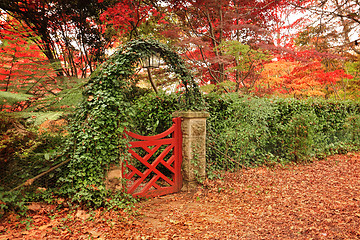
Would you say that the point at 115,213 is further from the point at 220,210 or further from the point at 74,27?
the point at 74,27

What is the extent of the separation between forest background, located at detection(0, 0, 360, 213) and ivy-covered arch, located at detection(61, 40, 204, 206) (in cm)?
22

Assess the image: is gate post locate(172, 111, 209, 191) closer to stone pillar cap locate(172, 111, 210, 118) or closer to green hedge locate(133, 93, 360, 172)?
stone pillar cap locate(172, 111, 210, 118)

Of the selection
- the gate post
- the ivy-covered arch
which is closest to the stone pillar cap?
the gate post

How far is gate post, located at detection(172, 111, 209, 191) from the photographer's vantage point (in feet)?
14.7

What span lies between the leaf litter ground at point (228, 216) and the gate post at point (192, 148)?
0.80ft

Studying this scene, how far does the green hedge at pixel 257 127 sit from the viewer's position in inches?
195

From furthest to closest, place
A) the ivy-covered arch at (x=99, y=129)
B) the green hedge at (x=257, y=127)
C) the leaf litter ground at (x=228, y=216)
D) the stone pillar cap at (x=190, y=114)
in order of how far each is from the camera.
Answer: the green hedge at (x=257, y=127), the stone pillar cap at (x=190, y=114), the ivy-covered arch at (x=99, y=129), the leaf litter ground at (x=228, y=216)

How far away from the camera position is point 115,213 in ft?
10.3

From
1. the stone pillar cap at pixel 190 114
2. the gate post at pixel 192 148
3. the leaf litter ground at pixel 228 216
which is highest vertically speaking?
the stone pillar cap at pixel 190 114

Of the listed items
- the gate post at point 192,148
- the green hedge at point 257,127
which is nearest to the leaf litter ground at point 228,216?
the gate post at point 192,148

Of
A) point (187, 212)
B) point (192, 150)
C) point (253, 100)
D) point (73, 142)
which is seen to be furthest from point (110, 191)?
point (253, 100)

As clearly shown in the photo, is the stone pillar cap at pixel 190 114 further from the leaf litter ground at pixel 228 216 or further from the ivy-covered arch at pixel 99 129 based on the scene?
the leaf litter ground at pixel 228 216

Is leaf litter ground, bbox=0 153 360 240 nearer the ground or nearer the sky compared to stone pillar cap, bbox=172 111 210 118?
nearer the ground

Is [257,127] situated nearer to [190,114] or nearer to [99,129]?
[190,114]
